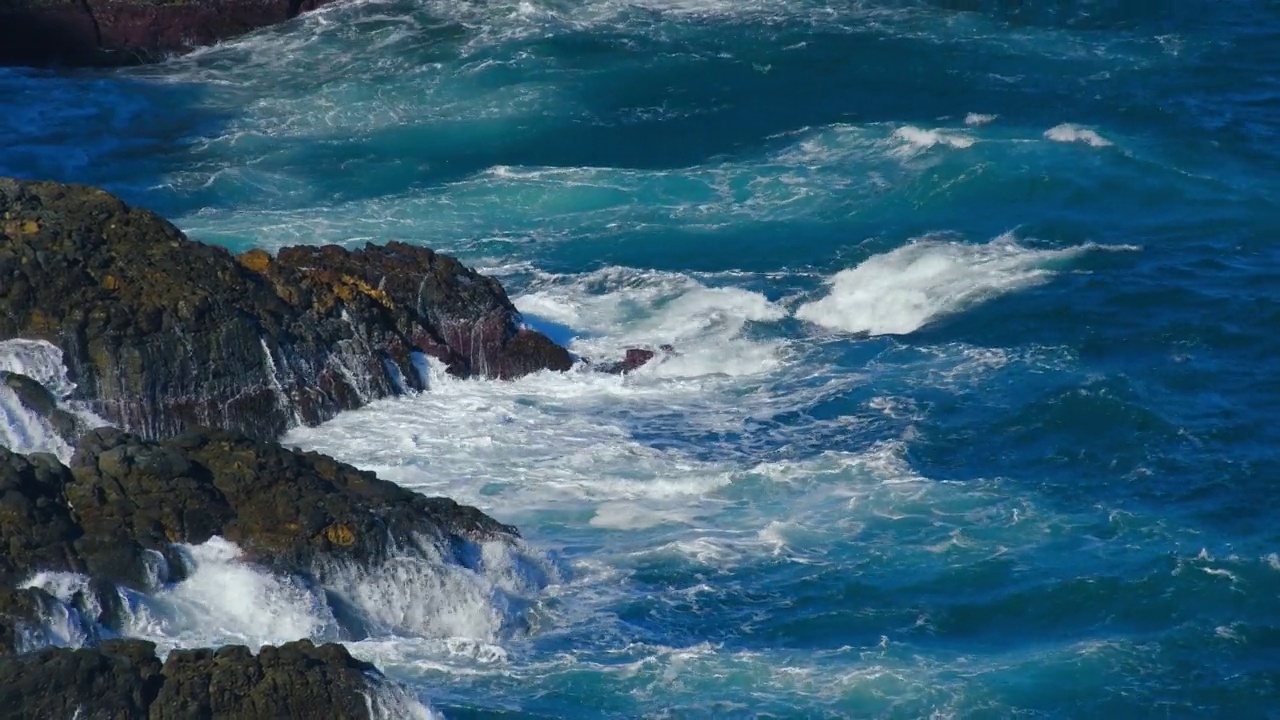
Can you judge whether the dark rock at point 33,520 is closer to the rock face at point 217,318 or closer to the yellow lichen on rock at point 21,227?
the rock face at point 217,318

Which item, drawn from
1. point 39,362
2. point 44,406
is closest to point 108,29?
point 39,362

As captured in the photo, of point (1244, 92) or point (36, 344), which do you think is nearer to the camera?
point (36, 344)

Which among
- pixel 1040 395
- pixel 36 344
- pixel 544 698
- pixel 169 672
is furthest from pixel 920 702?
pixel 36 344

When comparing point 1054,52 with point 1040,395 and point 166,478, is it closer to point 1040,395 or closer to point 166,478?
point 1040,395

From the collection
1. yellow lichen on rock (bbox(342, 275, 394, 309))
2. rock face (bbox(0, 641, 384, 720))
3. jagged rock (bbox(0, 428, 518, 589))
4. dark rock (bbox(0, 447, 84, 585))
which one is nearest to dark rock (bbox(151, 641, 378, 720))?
rock face (bbox(0, 641, 384, 720))

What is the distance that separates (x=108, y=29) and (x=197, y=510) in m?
26.8

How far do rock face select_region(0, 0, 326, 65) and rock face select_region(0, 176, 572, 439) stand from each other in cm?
1954

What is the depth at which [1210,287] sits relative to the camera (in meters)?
28.3

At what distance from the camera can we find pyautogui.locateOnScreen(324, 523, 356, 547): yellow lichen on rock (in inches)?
704

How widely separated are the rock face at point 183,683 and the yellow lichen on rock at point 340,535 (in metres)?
3.07

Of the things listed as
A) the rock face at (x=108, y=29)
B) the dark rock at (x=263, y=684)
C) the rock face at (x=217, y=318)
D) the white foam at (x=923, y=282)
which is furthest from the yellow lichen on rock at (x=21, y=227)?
the rock face at (x=108, y=29)

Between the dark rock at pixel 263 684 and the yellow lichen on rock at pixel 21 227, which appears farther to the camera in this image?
the yellow lichen on rock at pixel 21 227

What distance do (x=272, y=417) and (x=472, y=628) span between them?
5525 millimetres

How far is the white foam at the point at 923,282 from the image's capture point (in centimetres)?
2770
